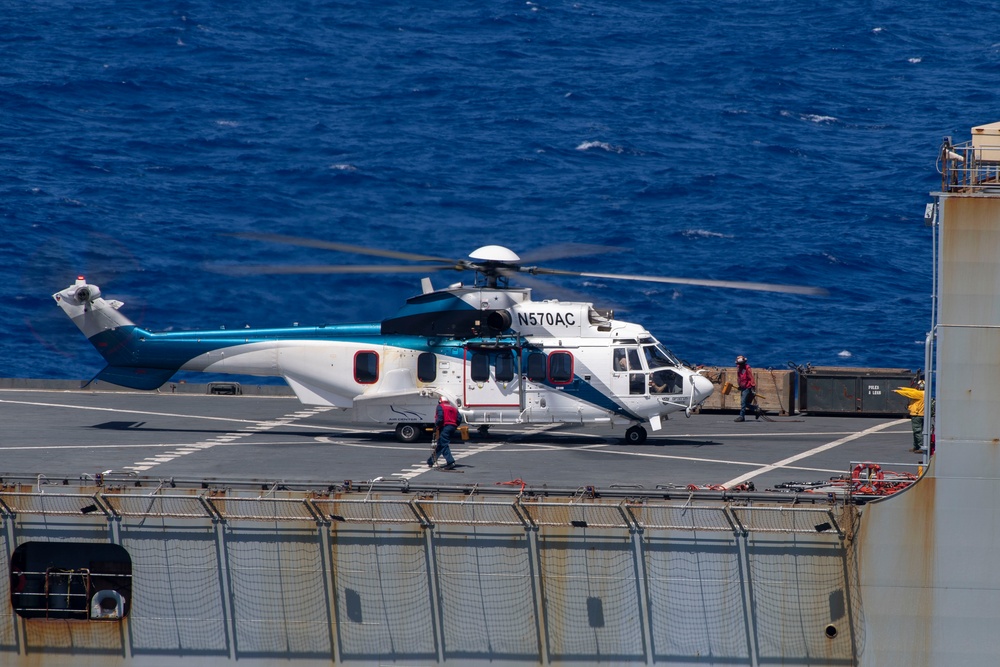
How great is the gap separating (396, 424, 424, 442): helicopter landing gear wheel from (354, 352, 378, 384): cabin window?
1.28 metres

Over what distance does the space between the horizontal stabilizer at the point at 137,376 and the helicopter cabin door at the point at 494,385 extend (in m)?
7.44

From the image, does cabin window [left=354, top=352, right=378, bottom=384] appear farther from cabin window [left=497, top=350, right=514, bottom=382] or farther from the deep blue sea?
the deep blue sea

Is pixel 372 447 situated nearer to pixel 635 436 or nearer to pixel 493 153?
pixel 635 436

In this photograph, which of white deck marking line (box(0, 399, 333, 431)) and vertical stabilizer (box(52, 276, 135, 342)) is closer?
vertical stabilizer (box(52, 276, 135, 342))

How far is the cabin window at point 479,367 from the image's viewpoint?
91.7ft

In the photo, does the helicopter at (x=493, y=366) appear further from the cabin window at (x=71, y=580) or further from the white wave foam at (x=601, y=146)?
the white wave foam at (x=601, y=146)

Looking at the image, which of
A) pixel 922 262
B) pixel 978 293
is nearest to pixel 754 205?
pixel 922 262

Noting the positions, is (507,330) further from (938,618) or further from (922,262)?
(922,262)

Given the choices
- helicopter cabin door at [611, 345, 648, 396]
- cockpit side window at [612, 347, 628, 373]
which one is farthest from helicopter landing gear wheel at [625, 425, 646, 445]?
cockpit side window at [612, 347, 628, 373]

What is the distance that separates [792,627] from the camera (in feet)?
53.8

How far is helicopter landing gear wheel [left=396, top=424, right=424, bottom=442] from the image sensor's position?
92.2ft

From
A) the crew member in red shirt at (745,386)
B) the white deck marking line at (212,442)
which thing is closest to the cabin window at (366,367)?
the white deck marking line at (212,442)

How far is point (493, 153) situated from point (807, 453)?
4399 cm

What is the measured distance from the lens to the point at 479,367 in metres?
28.0
